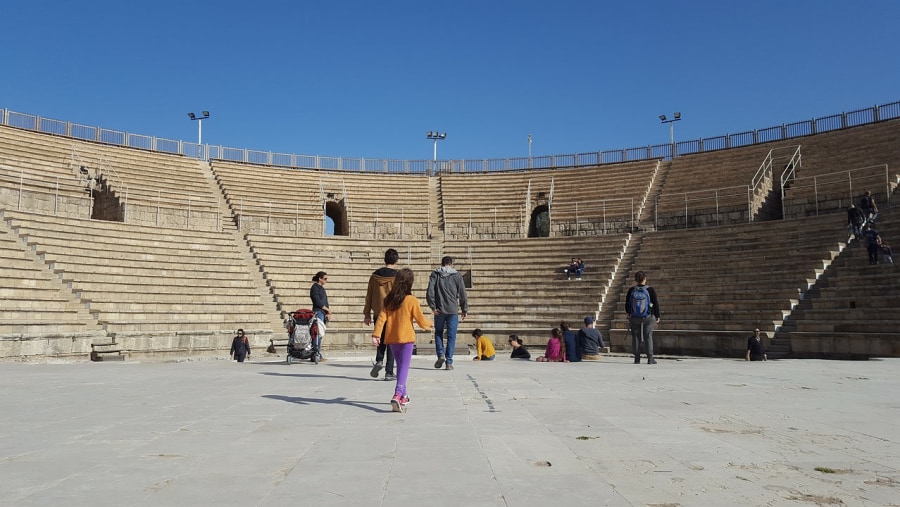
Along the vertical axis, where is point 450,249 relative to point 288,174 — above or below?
below

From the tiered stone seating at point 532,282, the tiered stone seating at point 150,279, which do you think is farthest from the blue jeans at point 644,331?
the tiered stone seating at point 150,279

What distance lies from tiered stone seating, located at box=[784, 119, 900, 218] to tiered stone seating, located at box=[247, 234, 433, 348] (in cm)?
1379

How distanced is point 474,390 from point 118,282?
14922 millimetres

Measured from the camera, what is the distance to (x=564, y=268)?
23.2 metres

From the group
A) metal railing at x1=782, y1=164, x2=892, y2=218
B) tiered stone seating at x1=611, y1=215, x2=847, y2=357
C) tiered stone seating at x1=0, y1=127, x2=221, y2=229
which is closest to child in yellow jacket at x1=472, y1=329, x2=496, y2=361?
tiered stone seating at x1=611, y1=215, x2=847, y2=357

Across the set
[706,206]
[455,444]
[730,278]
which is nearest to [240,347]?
[455,444]

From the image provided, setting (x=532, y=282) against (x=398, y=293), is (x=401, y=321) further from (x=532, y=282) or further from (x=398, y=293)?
(x=532, y=282)

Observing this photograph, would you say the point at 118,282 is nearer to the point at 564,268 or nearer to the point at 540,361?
the point at 540,361

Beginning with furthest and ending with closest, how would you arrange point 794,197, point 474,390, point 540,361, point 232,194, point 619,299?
point 232,194
point 794,197
point 619,299
point 540,361
point 474,390

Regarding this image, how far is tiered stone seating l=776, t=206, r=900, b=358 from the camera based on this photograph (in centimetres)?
1367

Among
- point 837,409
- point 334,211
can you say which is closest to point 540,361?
point 837,409

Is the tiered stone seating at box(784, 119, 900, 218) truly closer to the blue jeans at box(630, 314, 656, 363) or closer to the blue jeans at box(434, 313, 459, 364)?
the blue jeans at box(630, 314, 656, 363)

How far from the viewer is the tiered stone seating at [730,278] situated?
1661 cm

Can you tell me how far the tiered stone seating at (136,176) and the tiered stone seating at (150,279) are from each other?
191 centimetres
